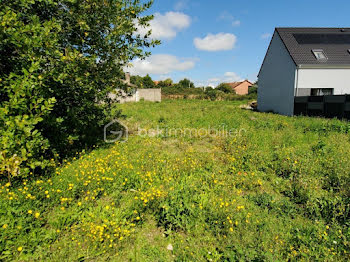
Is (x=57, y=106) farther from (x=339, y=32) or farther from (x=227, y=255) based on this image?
(x=339, y=32)

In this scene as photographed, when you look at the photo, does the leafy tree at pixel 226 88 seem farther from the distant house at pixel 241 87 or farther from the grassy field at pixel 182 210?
the grassy field at pixel 182 210

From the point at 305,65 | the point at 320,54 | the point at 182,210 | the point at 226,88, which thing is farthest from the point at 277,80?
the point at 226,88

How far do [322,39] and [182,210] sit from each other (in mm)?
21087

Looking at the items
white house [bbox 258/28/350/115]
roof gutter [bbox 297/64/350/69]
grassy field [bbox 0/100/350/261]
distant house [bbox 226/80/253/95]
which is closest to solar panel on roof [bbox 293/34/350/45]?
white house [bbox 258/28/350/115]

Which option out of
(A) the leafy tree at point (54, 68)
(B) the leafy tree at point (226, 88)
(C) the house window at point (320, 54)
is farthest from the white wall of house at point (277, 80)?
(B) the leafy tree at point (226, 88)

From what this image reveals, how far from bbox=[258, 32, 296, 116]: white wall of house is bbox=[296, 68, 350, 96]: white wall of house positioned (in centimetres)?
63

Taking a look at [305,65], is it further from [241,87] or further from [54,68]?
[241,87]

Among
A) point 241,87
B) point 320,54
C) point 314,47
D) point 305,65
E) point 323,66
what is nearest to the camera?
point 305,65

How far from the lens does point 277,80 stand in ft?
56.1

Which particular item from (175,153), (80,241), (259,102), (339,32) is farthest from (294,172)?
(339,32)

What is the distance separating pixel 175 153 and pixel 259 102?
17.2 meters

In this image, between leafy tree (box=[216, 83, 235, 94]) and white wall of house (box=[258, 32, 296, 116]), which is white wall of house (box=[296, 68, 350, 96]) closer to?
white wall of house (box=[258, 32, 296, 116])

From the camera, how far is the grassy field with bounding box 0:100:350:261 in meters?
2.47

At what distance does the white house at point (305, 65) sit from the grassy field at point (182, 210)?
11398 millimetres
